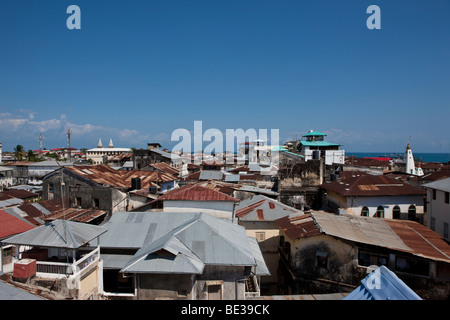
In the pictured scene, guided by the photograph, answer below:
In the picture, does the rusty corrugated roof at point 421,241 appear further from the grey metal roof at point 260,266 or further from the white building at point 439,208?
the grey metal roof at point 260,266

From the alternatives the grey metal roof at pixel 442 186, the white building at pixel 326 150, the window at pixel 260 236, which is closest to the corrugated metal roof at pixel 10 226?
the window at pixel 260 236

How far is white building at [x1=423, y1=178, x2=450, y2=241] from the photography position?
20.3m

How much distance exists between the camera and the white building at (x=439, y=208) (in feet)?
66.7

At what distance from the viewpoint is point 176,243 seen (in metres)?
11.8

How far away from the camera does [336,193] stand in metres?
26.6

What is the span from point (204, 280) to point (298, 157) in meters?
39.4

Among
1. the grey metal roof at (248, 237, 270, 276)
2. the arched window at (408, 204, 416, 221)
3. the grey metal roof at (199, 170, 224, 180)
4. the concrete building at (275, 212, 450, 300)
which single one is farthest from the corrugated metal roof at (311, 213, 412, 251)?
the grey metal roof at (199, 170, 224, 180)

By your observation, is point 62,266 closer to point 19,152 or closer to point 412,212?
point 412,212

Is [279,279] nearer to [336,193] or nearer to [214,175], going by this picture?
[336,193]

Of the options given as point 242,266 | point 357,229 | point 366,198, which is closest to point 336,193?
point 366,198

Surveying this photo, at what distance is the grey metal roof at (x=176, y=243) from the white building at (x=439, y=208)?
1611 centimetres

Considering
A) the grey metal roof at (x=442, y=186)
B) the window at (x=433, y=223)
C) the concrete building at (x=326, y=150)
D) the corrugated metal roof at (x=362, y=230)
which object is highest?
the concrete building at (x=326, y=150)

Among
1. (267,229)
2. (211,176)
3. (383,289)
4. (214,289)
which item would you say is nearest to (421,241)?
(267,229)

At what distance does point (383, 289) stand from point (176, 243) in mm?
8103
